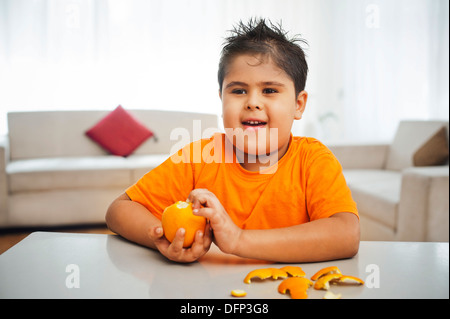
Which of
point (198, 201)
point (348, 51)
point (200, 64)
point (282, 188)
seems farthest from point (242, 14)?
point (198, 201)

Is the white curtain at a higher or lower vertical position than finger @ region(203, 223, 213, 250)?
higher

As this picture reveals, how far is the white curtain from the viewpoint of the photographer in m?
4.16

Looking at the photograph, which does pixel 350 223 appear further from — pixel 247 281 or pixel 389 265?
pixel 247 281

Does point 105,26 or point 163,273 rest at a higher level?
point 105,26

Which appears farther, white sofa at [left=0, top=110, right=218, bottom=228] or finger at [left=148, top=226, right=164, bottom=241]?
white sofa at [left=0, top=110, right=218, bottom=228]

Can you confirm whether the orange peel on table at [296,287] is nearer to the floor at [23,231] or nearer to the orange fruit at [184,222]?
the orange fruit at [184,222]

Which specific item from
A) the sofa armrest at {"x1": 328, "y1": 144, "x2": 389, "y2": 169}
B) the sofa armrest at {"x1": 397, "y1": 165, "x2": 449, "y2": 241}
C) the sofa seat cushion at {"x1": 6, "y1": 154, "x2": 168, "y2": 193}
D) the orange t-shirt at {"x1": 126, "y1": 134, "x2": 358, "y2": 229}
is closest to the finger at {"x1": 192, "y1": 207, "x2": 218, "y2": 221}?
the orange t-shirt at {"x1": 126, "y1": 134, "x2": 358, "y2": 229}

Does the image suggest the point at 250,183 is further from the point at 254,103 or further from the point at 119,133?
the point at 119,133

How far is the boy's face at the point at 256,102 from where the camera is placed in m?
0.91

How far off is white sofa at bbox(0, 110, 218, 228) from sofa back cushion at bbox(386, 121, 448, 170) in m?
1.89

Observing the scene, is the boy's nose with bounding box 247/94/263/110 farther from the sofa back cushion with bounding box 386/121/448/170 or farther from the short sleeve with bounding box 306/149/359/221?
the sofa back cushion with bounding box 386/121/448/170

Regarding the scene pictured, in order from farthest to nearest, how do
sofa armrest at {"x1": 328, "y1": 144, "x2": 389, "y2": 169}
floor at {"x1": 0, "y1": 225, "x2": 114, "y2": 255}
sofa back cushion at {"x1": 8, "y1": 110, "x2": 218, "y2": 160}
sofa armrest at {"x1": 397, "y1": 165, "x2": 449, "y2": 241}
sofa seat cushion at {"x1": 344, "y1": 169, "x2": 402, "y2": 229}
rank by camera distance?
sofa back cushion at {"x1": 8, "y1": 110, "x2": 218, "y2": 160}
sofa armrest at {"x1": 328, "y1": 144, "x2": 389, "y2": 169}
floor at {"x1": 0, "y1": 225, "x2": 114, "y2": 255}
sofa seat cushion at {"x1": 344, "y1": 169, "x2": 402, "y2": 229}
sofa armrest at {"x1": 397, "y1": 165, "x2": 449, "y2": 241}
